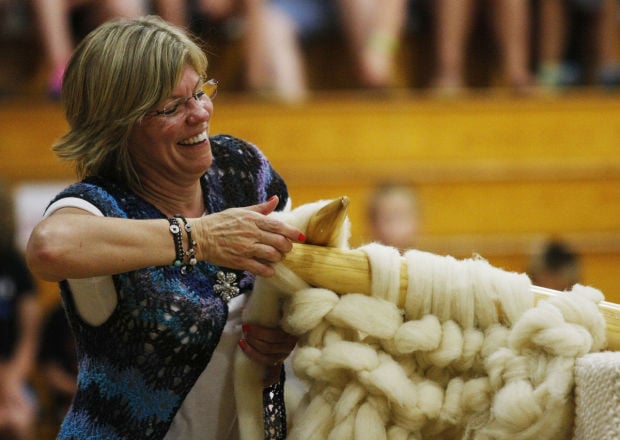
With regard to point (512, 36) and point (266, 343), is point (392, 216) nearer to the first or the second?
point (512, 36)

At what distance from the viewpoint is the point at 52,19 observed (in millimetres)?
3023

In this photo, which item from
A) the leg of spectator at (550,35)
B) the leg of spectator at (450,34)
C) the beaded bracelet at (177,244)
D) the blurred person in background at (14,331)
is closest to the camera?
the beaded bracelet at (177,244)

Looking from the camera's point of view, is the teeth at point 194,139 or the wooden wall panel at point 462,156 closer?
the teeth at point 194,139

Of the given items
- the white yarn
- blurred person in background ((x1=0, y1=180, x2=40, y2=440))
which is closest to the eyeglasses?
the white yarn

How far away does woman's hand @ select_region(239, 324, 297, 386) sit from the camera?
3.57ft

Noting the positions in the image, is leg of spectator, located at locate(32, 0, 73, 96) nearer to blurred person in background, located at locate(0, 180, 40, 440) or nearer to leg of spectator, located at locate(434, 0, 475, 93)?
blurred person in background, located at locate(0, 180, 40, 440)

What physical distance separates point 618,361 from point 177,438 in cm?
54

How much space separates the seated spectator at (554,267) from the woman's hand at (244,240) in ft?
4.95

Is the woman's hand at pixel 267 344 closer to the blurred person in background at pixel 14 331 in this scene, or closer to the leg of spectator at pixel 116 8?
the blurred person in background at pixel 14 331

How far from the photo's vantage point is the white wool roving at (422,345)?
38.7 inches

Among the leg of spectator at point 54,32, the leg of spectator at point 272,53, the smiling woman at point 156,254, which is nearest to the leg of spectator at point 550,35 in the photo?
the leg of spectator at point 272,53

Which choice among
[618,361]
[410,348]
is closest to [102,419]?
[410,348]

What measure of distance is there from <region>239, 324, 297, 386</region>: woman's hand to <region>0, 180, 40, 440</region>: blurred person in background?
1.72 metres

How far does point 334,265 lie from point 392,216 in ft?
4.93
